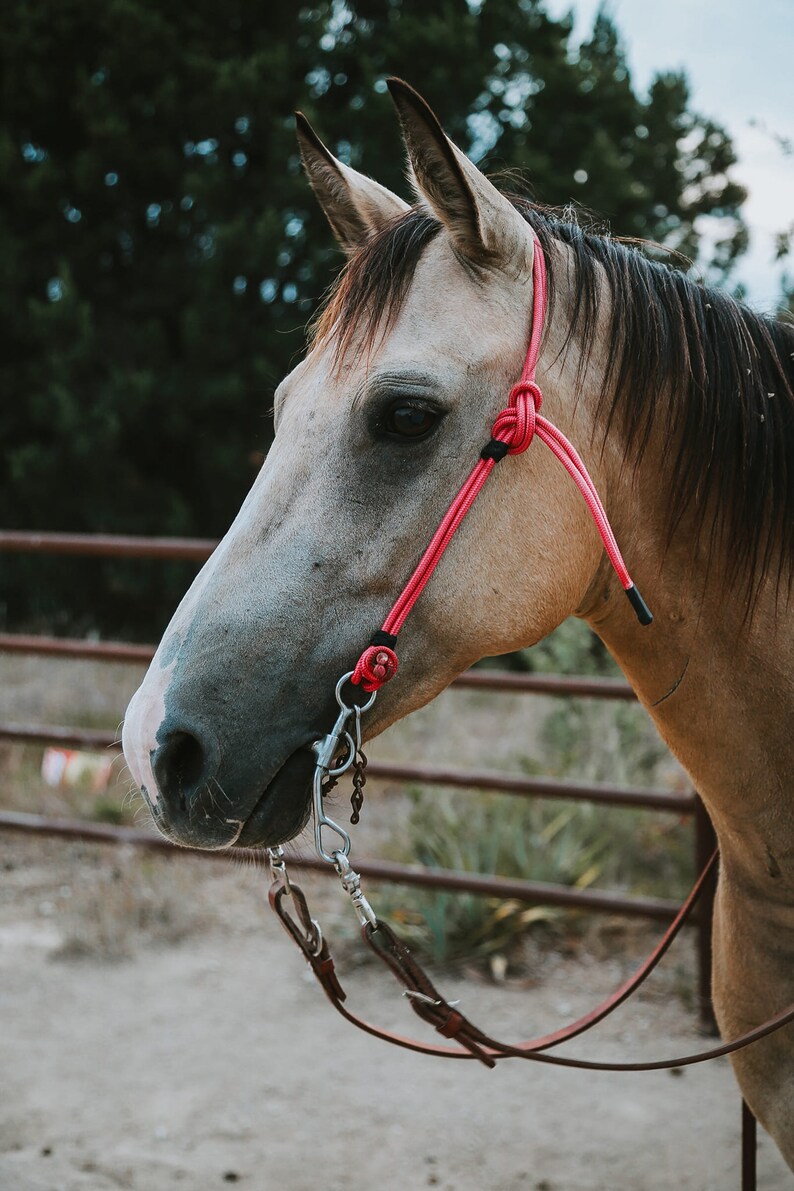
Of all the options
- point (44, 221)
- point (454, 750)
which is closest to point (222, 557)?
point (454, 750)

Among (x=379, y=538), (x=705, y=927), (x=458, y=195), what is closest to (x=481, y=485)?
(x=379, y=538)

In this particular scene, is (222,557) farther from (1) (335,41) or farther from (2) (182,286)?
(1) (335,41)

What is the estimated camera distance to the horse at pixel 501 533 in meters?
1.27

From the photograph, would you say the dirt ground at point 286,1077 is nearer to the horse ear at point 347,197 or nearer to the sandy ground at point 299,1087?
the sandy ground at point 299,1087

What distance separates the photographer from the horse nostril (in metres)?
1.24

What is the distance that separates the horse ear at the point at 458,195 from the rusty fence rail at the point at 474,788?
7.04ft

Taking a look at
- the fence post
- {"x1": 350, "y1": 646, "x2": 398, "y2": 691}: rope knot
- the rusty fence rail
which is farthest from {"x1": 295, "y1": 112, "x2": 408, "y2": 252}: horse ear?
the fence post

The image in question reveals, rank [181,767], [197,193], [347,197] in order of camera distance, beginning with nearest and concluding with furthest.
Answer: [181,767], [347,197], [197,193]

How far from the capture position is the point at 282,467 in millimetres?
1329

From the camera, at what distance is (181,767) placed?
127 cm

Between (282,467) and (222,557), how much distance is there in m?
0.16

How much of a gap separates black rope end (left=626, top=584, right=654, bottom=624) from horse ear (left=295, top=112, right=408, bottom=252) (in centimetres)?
79

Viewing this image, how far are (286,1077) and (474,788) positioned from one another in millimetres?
1240

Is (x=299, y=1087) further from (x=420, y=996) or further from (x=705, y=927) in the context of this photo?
(x=420, y=996)
